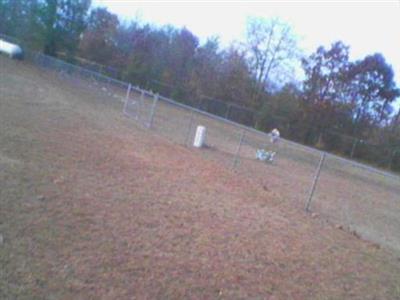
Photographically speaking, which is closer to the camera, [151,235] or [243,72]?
[151,235]

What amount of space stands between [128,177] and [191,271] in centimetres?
401

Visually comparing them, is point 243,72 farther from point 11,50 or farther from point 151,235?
point 151,235

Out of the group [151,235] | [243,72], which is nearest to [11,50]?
[243,72]

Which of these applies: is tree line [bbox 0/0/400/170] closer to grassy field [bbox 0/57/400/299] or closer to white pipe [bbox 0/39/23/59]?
white pipe [bbox 0/39/23/59]

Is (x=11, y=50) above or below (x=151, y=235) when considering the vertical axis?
above

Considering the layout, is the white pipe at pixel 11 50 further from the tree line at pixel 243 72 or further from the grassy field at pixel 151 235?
the grassy field at pixel 151 235

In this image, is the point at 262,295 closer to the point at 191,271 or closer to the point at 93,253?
the point at 191,271

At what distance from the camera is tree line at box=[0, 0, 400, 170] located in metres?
40.5

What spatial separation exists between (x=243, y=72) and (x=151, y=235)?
41194 mm

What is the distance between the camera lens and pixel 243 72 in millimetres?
46000

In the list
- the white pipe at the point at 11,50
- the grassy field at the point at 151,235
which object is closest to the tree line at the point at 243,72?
the white pipe at the point at 11,50

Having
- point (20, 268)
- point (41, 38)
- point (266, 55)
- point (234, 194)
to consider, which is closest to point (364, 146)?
point (266, 55)

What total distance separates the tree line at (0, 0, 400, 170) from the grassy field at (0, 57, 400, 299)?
29.7 metres

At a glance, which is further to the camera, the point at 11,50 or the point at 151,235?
the point at 11,50
